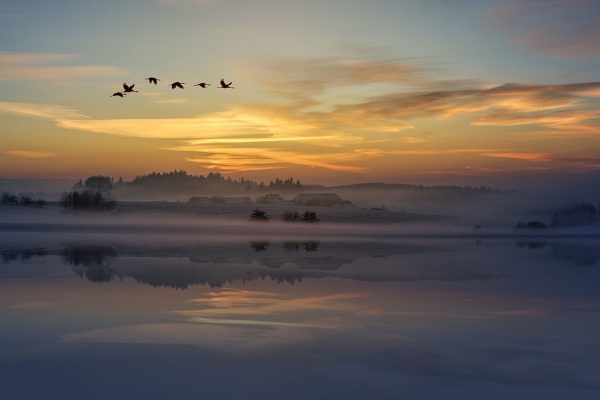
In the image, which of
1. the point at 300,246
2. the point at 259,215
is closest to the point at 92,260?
the point at 300,246

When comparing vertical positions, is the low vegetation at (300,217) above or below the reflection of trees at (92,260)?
above

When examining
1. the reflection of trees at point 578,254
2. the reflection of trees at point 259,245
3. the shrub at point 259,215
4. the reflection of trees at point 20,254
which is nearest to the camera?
the reflection of trees at point 20,254

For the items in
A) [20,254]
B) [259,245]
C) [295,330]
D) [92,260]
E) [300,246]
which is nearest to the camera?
[295,330]

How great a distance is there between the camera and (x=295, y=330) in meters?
13.3

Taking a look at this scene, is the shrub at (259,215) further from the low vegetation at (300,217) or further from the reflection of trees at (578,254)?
the reflection of trees at (578,254)

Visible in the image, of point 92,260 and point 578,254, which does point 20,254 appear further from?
point 578,254

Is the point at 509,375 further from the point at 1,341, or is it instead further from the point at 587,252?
the point at 587,252

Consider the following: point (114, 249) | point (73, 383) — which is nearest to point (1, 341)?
point (73, 383)

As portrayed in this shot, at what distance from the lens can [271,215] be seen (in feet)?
225

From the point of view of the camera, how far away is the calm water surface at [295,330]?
9.70 m

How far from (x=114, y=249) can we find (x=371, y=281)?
1558 cm

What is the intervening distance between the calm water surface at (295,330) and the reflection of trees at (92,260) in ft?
0.42

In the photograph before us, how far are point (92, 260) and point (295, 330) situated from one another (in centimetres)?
1552

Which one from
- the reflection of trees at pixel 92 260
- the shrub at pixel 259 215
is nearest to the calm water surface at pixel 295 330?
the reflection of trees at pixel 92 260
